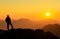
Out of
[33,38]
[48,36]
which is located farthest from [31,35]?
[48,36]

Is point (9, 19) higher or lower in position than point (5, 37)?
higher

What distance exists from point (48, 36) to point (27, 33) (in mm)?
6034

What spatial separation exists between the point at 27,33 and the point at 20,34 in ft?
6.23

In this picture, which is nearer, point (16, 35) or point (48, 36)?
point (16, 35)

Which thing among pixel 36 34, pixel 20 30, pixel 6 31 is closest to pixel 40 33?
pixel 36 34

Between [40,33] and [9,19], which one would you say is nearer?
[9,19]

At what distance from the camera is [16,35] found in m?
48.8

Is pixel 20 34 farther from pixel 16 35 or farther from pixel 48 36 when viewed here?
pixel 48 36

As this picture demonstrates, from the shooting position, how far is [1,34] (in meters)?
48.7

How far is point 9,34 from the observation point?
4856 centimetres

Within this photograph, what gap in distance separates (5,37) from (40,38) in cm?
857

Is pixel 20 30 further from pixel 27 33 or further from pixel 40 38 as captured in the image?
pixel 40 38

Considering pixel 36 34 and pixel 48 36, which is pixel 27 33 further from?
pixel 48 36

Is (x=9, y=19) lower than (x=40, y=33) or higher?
higher
